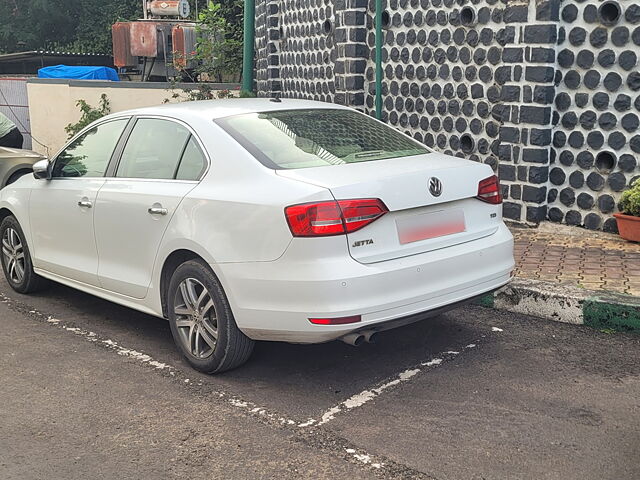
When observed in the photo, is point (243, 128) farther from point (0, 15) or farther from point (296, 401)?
point (0, 15)

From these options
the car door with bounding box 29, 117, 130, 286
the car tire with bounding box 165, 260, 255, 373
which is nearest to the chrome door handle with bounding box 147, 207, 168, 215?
the car tire with bounding box 165, 260, 255, 373

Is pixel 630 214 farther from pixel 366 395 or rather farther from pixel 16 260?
pixel 16 260

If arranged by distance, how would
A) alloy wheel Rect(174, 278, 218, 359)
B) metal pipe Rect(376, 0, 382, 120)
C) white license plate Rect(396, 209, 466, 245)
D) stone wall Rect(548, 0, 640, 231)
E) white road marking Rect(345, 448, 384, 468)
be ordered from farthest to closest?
metal pipe Rect(376, 0, 382, 120) < stone wall Rect(548, 0, 640, 231) < alloy wheel Rect(174, 278, 218, 359) < white license plate Rect(396, 209, 466, 245) < white road marking Rect(345, 448, 384, 468)

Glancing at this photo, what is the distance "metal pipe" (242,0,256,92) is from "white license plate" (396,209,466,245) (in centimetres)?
886

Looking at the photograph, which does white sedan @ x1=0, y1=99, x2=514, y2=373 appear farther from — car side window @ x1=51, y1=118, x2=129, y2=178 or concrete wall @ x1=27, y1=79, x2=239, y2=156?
concrete wall @ x1=27, y1=79, x2=239, y2=156

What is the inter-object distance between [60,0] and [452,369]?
38737 millimetres

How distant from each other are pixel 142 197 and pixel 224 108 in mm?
802

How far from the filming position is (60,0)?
39.2m

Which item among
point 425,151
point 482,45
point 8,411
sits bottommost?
point 8,411

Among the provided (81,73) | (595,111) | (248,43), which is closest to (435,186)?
(595,111)

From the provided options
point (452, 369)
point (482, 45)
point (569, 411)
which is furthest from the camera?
point (482, 45)

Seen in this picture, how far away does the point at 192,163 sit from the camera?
512 centimetres

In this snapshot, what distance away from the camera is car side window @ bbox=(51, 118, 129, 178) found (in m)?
5.92

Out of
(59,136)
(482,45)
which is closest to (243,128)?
(482,45)
